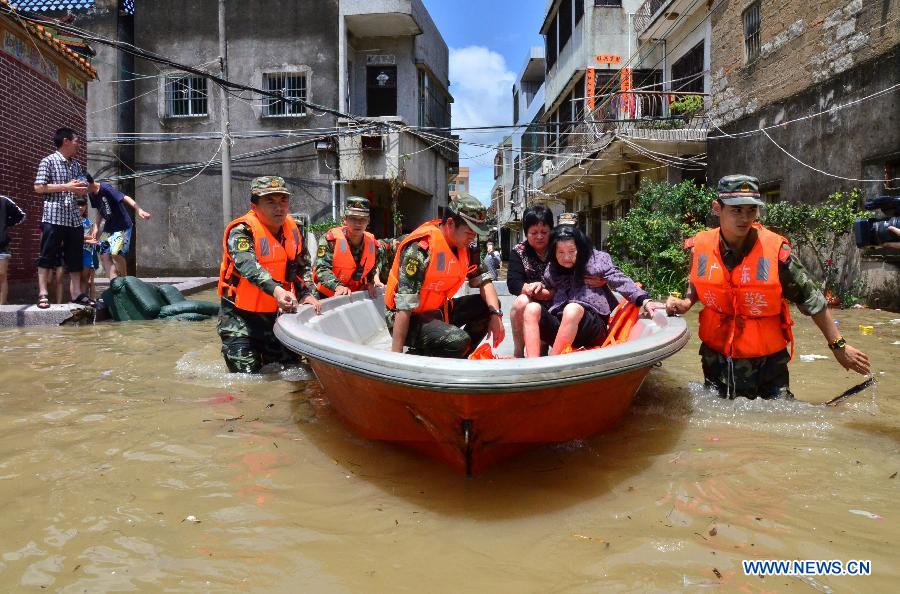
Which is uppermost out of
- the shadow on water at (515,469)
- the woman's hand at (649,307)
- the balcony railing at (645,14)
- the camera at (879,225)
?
the balcony railing at (645,14)

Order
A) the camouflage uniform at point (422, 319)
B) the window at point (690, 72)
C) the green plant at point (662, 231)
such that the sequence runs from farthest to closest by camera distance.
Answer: the window at point (690, 72) → the green plant at point (662, 231) → the camouflage uniform at point (422, 319)

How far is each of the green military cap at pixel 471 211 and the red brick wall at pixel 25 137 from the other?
293 inches

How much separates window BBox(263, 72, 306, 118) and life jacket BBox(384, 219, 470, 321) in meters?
14.0

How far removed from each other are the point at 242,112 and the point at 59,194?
1057 cm

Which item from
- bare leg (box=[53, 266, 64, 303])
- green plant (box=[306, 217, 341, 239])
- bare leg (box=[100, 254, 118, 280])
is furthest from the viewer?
green plant (box=[306, 217, 341, 239])

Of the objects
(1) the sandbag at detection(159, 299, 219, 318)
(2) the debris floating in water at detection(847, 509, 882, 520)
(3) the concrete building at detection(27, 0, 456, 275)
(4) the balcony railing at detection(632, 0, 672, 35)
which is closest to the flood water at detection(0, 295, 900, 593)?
(2) the debris floating in water at detection(847, 509, 882, 520)

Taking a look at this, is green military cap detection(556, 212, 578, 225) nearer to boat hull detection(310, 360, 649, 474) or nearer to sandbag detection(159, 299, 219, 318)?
boat hull detection(310, 360, 649, 474)

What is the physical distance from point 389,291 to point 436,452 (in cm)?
142

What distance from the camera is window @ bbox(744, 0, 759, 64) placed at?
40.6 feet

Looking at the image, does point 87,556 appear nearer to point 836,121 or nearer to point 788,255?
point 788,255

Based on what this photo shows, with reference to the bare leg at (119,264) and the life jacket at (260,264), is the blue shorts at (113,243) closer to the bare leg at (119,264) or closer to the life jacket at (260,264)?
the bare leg at (119,264)

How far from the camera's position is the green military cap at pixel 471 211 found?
397cm

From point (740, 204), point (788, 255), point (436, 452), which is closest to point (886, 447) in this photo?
point (788, 255)

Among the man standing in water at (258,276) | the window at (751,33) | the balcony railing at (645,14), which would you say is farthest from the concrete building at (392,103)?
the man standing in water at (258,276)
